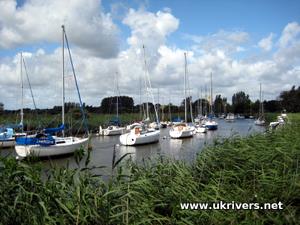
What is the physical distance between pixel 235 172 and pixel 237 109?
14679 centimetres

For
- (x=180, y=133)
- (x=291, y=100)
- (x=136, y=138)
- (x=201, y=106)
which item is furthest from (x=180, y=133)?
(x=291, y=100)

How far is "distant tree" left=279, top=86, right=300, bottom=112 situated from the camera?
10250 centimetres

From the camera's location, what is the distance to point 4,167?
5844 millimetres

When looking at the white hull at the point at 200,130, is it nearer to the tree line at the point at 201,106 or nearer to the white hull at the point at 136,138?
the tree line at the point at 201,106

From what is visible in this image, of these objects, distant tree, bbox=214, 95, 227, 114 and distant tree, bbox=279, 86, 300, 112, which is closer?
distant tree, bbox=279, 86, 300, 112

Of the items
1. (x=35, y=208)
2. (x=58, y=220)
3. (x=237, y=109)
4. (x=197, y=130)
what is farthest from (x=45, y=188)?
(x=237, y=109)

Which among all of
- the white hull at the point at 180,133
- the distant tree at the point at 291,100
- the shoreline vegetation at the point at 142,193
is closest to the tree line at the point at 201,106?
the distant tree at the point at 291,100

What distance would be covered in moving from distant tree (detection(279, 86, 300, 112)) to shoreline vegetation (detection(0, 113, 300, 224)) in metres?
101

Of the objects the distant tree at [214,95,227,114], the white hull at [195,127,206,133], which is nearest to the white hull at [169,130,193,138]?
the white hull at [195,127,206,133]

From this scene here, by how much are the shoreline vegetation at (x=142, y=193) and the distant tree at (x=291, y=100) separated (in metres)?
101

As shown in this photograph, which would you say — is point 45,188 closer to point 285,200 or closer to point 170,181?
point 170,181

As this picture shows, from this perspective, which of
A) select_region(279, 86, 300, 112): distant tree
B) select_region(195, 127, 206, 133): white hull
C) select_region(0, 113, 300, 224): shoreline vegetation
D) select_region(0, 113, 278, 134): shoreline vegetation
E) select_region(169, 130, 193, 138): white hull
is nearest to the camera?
select_region(0, 113, 300, 224): shoreline vegetation

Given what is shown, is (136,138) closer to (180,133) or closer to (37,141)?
(180,133)

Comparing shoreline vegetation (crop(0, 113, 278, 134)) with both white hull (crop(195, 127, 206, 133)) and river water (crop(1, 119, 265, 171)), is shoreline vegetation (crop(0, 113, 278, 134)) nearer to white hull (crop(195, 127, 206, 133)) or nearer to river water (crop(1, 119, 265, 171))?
river water (crop(1, 119, 265, 171))
